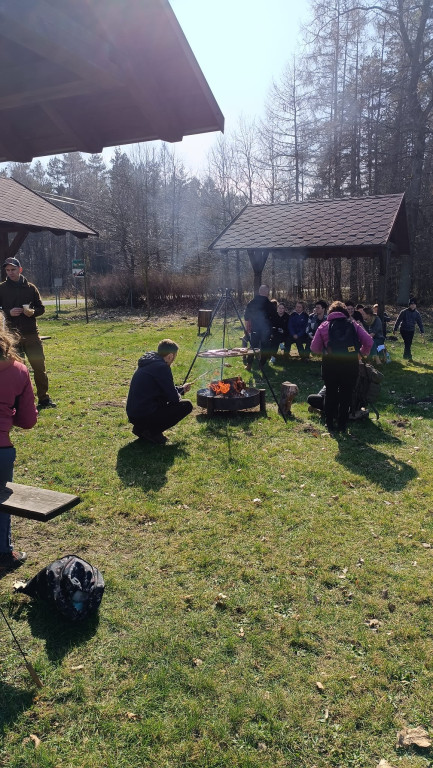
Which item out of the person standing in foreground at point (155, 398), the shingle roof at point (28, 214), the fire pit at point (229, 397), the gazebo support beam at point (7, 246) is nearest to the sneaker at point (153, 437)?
the person standing in foreground at point (155, 398)

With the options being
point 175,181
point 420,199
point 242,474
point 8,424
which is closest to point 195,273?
point 420,199

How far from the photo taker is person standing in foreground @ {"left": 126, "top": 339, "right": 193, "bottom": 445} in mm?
6281

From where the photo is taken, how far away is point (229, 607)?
340 centimetres

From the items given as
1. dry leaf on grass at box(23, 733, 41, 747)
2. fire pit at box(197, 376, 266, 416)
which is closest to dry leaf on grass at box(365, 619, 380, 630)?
dry leaf on grass at box(23, 733, 41, 747)

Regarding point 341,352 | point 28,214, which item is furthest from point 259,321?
point 28,214

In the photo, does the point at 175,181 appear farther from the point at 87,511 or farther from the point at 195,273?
the point at 87,511

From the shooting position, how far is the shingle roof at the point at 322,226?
12.1 m

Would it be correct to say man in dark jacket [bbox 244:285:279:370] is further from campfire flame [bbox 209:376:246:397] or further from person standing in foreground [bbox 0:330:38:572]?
person standing in foreground [bbox 0:330:38:572]

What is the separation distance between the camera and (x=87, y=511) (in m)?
4.73

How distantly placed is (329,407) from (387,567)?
3572 millimetres

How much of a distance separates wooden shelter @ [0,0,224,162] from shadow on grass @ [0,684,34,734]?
3.34m

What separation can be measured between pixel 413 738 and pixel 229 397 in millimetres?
5361

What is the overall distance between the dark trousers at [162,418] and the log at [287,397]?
189 centimetres

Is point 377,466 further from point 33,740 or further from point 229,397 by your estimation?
point 33,740
